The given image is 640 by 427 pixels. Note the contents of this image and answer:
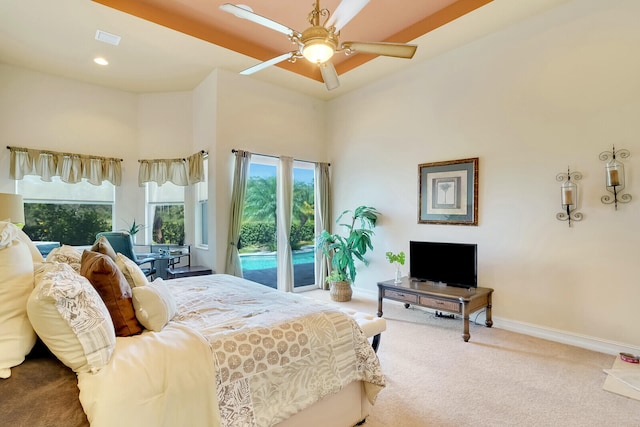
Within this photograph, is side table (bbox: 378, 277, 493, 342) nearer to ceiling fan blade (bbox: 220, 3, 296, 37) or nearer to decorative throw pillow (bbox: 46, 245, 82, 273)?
ceiling fan blade (bbox: 220, 3, 296, 37)

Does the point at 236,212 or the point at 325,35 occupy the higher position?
the point at 325,35

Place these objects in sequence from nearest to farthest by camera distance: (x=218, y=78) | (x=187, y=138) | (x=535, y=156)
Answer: (x=535, y=156), (x=218, y=78), (x=187, y=138)

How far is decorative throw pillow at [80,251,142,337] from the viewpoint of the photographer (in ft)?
5.31

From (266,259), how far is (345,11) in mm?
3846

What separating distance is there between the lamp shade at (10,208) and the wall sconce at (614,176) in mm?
5458

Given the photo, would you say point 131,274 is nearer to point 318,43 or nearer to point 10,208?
point 10,208

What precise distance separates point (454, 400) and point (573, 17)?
12.8 ft

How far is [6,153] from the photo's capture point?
433 centimetres

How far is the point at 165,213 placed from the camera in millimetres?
5418

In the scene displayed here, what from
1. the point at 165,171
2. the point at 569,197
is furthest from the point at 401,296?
the point at 165,171

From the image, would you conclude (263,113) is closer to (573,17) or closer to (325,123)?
(325,123)

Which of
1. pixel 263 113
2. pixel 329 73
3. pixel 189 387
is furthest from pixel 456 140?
pixel 189 387

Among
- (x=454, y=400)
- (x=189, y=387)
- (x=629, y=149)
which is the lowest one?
(x=454, y=400)

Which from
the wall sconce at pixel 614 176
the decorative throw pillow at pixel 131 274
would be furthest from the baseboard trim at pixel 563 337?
the decorative throw pillow at pixel 131 274
